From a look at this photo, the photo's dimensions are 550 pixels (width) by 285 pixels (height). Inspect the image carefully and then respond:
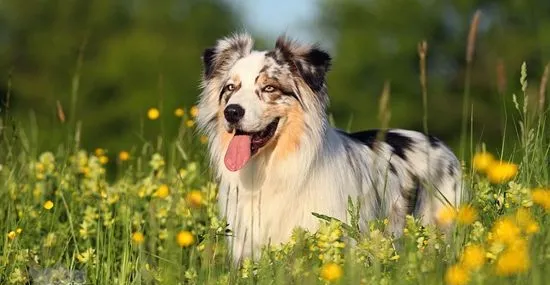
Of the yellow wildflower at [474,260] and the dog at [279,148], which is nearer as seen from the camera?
the yellow wildflower at [474,260]

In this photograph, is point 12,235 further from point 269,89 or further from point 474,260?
point 474,260

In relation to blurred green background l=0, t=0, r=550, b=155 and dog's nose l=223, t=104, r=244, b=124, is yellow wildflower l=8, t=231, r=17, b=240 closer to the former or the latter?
dog's nose l=223, t=104, r=244, b=124

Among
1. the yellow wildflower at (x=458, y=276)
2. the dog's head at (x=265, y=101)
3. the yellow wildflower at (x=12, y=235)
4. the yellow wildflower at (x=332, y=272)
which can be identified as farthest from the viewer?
the dog's head at (x=265, y=101)

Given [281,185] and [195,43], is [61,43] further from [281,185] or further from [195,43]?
[281,185]

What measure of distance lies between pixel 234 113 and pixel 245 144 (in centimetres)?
31

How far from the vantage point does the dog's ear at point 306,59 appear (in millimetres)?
7164

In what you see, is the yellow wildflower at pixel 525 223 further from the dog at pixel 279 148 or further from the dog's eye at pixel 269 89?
the dog's eye at pixel 269 89

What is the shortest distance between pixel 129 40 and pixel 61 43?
298 centimetres

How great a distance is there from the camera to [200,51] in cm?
4434

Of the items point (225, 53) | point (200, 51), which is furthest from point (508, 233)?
point (200, 51)

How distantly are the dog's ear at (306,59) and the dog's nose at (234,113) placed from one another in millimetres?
614

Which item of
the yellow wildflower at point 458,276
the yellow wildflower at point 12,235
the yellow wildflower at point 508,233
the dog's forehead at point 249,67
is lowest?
the yellow wildflower at point 12,235

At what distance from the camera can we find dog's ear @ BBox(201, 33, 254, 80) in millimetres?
7473

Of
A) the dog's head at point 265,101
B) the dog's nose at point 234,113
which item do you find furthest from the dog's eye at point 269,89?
the dog's nose at point 234,113
